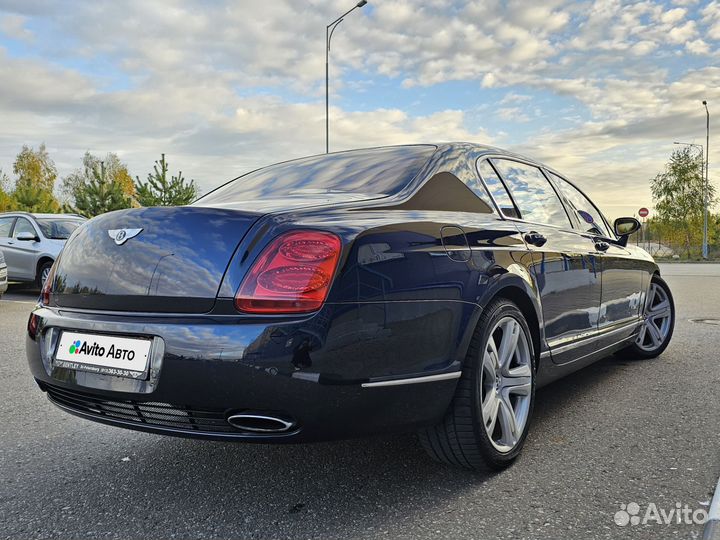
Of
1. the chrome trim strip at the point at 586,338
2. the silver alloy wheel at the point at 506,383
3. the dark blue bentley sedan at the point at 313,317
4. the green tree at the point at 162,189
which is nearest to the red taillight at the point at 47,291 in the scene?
the dark blue bentley sedan at the point at 313,317

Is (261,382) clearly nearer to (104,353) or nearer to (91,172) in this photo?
(104,353)

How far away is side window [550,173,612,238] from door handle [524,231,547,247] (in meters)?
0.95

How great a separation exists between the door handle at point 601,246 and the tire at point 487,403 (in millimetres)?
1322

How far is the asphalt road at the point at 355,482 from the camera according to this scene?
7.28 ft

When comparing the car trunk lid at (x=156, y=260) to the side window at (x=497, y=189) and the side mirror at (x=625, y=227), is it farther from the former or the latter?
the side mirror at (x=625, y=227)

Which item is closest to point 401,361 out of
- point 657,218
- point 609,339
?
point 609,339

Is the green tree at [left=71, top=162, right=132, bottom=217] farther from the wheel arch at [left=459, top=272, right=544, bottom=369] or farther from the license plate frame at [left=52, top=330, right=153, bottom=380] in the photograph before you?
the wheel arch at [left=459, top=272, right=544, bottom=369]

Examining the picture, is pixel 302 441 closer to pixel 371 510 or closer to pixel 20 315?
pixel 371 510

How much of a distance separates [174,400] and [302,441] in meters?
0.45

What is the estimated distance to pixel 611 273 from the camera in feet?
13.5

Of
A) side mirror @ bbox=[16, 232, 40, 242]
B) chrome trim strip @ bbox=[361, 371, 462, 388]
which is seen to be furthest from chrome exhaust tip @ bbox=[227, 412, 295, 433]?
side mirror @ bbox=[16, 232, 40, 242]

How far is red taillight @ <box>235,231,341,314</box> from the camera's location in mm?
2131

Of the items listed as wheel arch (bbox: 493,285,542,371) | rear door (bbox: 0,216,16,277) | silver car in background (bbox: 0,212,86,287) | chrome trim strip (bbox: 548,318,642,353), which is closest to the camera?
wheel arch (bbox: 493,285,542,371)

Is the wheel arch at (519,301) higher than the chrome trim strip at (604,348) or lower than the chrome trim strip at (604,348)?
higher
